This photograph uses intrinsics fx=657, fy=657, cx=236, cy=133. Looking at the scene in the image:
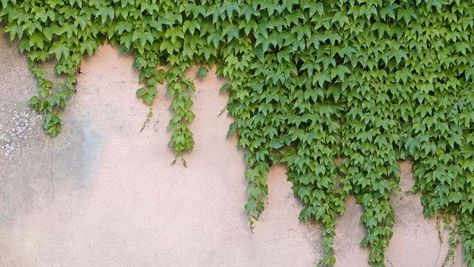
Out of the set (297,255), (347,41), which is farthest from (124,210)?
(347,41)

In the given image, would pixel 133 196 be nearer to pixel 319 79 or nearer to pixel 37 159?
pixel 37 159

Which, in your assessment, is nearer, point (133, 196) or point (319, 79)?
point (319, 79)

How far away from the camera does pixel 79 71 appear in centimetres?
450

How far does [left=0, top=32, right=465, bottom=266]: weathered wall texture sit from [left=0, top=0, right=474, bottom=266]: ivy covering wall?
4.1 inches

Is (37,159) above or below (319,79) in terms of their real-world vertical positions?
below

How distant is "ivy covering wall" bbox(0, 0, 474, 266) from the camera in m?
4.36

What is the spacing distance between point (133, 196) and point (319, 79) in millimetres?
1483

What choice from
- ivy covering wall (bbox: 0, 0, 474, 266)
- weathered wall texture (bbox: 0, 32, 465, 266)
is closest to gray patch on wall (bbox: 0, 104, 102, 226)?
weathered wall texture (bbox: 0, 32, 465, 266)

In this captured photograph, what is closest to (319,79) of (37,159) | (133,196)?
(133,196)

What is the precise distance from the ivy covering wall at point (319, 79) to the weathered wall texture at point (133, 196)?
0.10m

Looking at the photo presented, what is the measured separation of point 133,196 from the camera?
447 cm

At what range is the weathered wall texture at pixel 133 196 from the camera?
4.42 m

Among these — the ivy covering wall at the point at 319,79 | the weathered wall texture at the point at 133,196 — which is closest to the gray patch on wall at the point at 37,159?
the weathered wall texture at the point at 133,196

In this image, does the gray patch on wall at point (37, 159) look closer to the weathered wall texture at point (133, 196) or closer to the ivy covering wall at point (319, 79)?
the weathered wall texture at point (133, 196)
